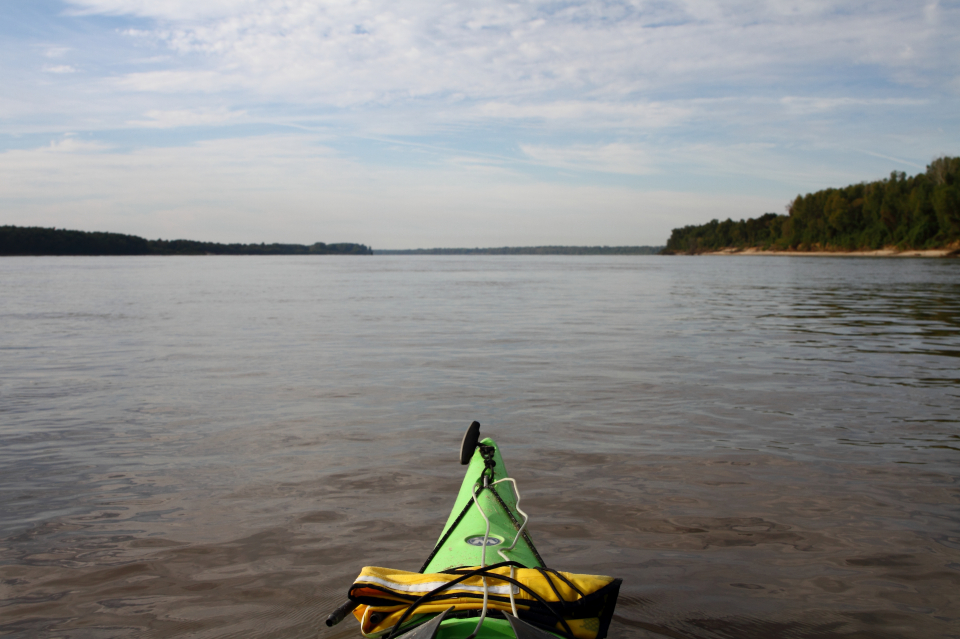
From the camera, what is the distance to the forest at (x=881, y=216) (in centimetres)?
10306

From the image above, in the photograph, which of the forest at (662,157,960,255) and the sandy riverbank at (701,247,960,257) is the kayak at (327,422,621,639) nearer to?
the forest at (662,157,960,255)

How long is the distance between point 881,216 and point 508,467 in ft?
459

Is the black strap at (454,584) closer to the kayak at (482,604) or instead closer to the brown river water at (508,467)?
the kayak at (482,604)

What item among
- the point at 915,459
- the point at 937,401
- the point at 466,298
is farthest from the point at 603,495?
the point at 466,298

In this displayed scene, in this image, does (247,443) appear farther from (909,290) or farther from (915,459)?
(909,290)

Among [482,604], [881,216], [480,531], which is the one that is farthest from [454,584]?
[881,216]

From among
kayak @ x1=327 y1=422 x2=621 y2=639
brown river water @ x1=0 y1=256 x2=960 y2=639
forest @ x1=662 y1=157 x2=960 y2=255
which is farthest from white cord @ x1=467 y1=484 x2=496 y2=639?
forest @ x1=662 y1=157 x2=960 y2=255

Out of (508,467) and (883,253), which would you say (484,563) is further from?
A: (883,253)

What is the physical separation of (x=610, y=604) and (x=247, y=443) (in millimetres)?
6092

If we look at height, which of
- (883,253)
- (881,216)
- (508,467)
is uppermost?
(881,216)

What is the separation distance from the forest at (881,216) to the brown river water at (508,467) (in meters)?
110

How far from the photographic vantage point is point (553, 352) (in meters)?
14.7

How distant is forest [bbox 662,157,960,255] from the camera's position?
10306 cm

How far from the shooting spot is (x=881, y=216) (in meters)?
121
